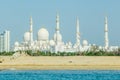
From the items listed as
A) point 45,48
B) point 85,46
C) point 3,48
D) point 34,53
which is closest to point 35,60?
point 34,53

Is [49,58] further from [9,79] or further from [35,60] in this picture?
[9,79]

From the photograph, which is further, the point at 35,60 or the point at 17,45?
the point at 17,45

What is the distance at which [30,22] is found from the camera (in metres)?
98.6

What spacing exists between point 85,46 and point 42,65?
42.0 metres

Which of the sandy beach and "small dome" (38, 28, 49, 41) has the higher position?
"small dome" (38, 28, 49, 41)

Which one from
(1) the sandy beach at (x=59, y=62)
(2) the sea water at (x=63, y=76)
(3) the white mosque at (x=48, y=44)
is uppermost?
(3) the white mosque at (x=48, y=44)

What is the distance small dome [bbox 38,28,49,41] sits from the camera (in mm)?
104194

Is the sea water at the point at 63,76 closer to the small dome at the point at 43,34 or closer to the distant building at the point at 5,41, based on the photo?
the small dome at the point at 43,34

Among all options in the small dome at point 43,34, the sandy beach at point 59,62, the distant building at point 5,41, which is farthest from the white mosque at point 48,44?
the sandy beach at point 59,62

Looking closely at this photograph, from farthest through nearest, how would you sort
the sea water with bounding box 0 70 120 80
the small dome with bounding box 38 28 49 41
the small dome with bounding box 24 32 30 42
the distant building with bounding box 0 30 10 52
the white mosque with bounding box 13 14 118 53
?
the distant building with bounding box 0 30 10 52, the small dome with bounding box 24 32 30 42, the small dome with bounding box 38 28 49 41, the white mosque with bounding box 13 14 118 53, the sea water with bounding box 0 70 120 80

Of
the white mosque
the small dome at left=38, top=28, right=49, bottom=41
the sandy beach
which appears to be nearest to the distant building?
the white mosque

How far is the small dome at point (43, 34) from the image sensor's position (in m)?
104

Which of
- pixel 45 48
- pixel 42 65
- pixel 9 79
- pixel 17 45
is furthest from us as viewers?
pixel 17 45

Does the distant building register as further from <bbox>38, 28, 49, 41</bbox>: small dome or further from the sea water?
the sea water
